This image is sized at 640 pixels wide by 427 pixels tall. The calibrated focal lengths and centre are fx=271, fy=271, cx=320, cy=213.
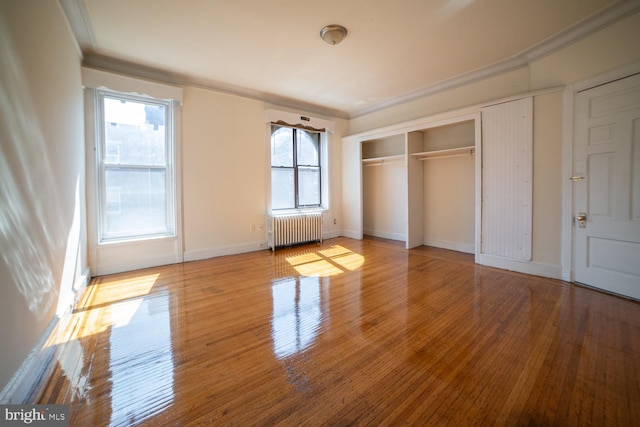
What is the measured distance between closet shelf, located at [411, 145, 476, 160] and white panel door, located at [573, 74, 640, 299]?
4.94 ft

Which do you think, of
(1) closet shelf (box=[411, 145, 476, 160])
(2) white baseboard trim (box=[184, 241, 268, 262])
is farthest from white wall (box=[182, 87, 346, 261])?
(1) closet shelf (box=[411, 145, 476, 160])

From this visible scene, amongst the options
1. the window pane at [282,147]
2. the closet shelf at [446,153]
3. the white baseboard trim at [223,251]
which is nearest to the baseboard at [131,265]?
the white baseboard trim at [223,251]

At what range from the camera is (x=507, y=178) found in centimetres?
378

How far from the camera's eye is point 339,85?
4660mm

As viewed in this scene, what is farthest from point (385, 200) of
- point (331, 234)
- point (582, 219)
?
point (582, 219)

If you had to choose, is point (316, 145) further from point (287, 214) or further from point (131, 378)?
point (131, 378)

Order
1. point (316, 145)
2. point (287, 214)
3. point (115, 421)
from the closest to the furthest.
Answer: point (115, 421), point (287, 214), point (316, 145)

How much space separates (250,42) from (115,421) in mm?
3644

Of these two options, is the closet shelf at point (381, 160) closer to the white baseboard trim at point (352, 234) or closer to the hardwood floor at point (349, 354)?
the white baseboard trim at point (352, 234)

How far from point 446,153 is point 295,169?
2987mm

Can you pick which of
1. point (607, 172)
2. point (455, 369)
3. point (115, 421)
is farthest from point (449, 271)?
point (115, 421)

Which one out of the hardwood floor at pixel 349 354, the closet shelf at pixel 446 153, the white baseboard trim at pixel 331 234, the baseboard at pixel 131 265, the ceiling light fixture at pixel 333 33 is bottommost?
the hardwood floor at pixel 349 354

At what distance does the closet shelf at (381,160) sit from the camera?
18.6 feet

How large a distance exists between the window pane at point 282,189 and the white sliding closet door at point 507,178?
3.56m
